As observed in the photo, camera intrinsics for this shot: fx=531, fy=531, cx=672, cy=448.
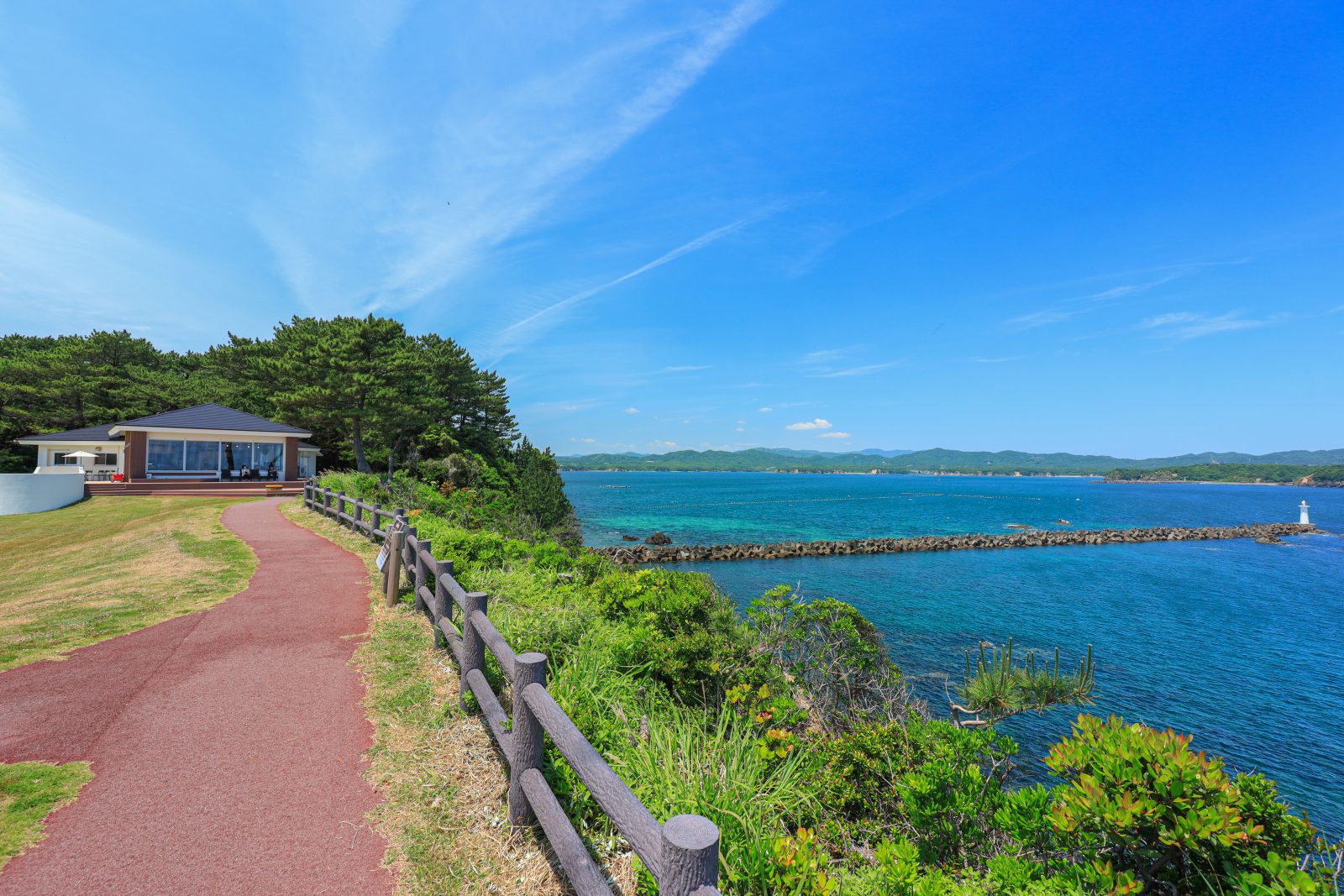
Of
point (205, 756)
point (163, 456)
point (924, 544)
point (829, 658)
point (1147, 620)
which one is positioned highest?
point (163, 456)

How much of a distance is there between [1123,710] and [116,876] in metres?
16.4

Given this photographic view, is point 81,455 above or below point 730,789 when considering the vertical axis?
above

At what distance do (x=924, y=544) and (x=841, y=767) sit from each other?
121 feet

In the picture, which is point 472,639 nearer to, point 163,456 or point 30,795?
point 30,795

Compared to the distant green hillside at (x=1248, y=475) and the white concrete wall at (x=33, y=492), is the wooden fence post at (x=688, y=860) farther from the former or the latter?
the distant green hillside at (x=1248, y=475)

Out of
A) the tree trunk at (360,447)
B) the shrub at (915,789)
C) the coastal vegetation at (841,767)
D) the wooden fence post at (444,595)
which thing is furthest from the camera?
the tree trunk at (360,447)

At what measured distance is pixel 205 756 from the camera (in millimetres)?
4125

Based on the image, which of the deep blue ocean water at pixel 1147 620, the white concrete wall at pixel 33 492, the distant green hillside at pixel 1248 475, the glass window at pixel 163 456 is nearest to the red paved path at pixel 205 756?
the deep blue ocean water at pixel 1147 620

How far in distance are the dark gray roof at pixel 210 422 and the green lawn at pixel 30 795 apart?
29653 mm

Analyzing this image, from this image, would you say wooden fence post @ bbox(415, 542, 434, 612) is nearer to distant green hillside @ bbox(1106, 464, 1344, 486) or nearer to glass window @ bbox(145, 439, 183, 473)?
glass window @ bbox(145, 439, 183, 473)

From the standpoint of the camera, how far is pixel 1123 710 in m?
12.0

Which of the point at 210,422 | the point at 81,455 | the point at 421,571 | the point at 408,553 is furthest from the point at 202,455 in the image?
the point at 421,571

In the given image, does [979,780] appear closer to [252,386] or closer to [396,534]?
[396,534]

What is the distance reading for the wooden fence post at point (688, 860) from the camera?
1.93 m
